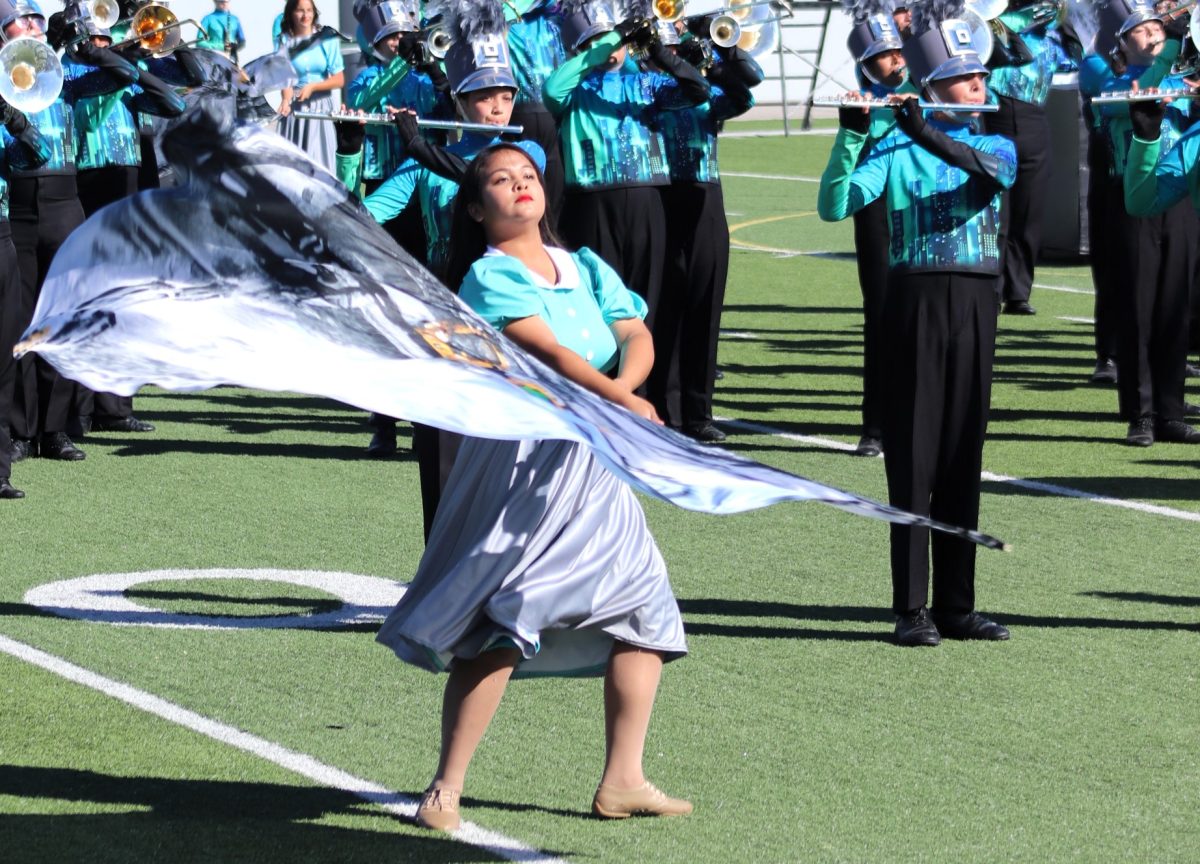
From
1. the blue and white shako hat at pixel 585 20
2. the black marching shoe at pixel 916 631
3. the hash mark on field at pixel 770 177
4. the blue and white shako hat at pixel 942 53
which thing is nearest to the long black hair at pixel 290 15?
the blue and white shako hat at pixel 585 20

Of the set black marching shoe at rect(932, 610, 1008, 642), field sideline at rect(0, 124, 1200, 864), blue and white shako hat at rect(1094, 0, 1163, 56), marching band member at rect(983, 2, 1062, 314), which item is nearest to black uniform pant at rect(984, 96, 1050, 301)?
marching band member at rect(983, 2, 1062, 314)

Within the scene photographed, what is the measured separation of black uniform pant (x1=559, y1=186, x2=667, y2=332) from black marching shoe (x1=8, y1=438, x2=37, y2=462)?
268 cm

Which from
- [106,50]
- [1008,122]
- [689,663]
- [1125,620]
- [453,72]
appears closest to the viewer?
[689,663]

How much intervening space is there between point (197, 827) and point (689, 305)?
6.22 m

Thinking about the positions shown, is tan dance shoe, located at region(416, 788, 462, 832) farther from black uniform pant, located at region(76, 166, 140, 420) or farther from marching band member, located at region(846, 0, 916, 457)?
black uniform pant, located at region(76, 166, 140, 420)

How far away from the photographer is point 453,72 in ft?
29.3

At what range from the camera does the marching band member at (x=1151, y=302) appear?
10.5 m

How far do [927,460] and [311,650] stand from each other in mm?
1980

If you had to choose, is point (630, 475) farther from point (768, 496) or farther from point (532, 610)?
point (532, 610)

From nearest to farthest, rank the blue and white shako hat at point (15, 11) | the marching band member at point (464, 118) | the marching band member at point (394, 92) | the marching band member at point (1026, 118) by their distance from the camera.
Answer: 1. the marching band member at point (464, 118)
2. the blue and white shako hat at point (15, 11)
3. the marching band member at point (394, 92)
4. the marching band member at point (1026, 118)

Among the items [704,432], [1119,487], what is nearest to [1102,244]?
[704,432]

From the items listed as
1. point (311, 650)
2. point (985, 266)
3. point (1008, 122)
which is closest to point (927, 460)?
point (985, 266)

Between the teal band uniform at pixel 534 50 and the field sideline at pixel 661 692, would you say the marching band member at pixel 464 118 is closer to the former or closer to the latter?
the field sideline at pixel 661 692

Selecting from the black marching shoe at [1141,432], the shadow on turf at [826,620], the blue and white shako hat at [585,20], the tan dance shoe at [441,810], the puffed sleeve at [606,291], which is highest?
the blue and white shako hat at [585,20]
